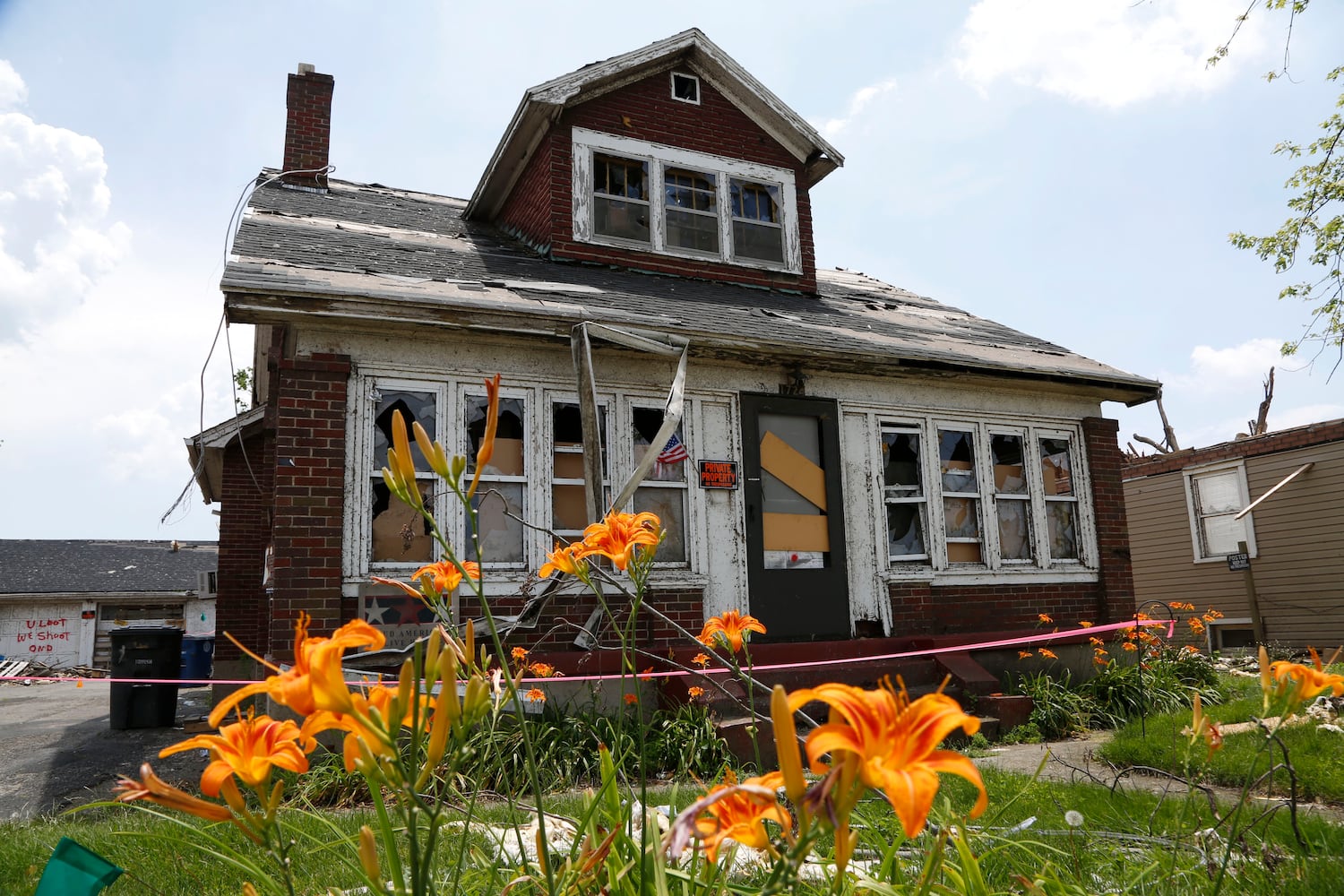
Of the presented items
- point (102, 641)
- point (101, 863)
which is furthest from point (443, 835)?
point (102, 641)

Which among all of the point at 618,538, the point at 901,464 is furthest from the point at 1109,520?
the point at 618,538

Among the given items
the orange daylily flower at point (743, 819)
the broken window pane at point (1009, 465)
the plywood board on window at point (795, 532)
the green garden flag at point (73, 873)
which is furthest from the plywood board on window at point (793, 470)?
the green garden flag at point (73, 873)

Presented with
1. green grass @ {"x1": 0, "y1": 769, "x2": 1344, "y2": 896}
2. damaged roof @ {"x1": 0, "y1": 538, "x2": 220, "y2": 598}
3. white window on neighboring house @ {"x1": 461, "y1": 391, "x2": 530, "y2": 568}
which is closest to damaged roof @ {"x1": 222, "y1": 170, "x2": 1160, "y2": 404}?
white window on neighboring house @ {"x1": 461, "y1": 391, "x2": 530, "y2": 568}

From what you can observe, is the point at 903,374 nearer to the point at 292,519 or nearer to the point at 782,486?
the point at 782,486

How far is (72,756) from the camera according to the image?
7785 millimetres

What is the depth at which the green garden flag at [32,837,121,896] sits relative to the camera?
4.27 feet

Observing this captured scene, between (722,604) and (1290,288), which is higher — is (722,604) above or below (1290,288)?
below

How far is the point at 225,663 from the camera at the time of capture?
11.4 m

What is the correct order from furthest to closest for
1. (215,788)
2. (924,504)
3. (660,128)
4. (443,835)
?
(660,128)
(924,504)
(443,835)
(215,788)

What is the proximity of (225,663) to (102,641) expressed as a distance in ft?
75.4

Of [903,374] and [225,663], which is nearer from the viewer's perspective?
[903,374]

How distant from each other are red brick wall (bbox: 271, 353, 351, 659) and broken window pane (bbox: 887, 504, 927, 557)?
5.37m

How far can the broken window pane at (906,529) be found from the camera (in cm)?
912

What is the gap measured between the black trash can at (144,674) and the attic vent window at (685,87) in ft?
29.1
